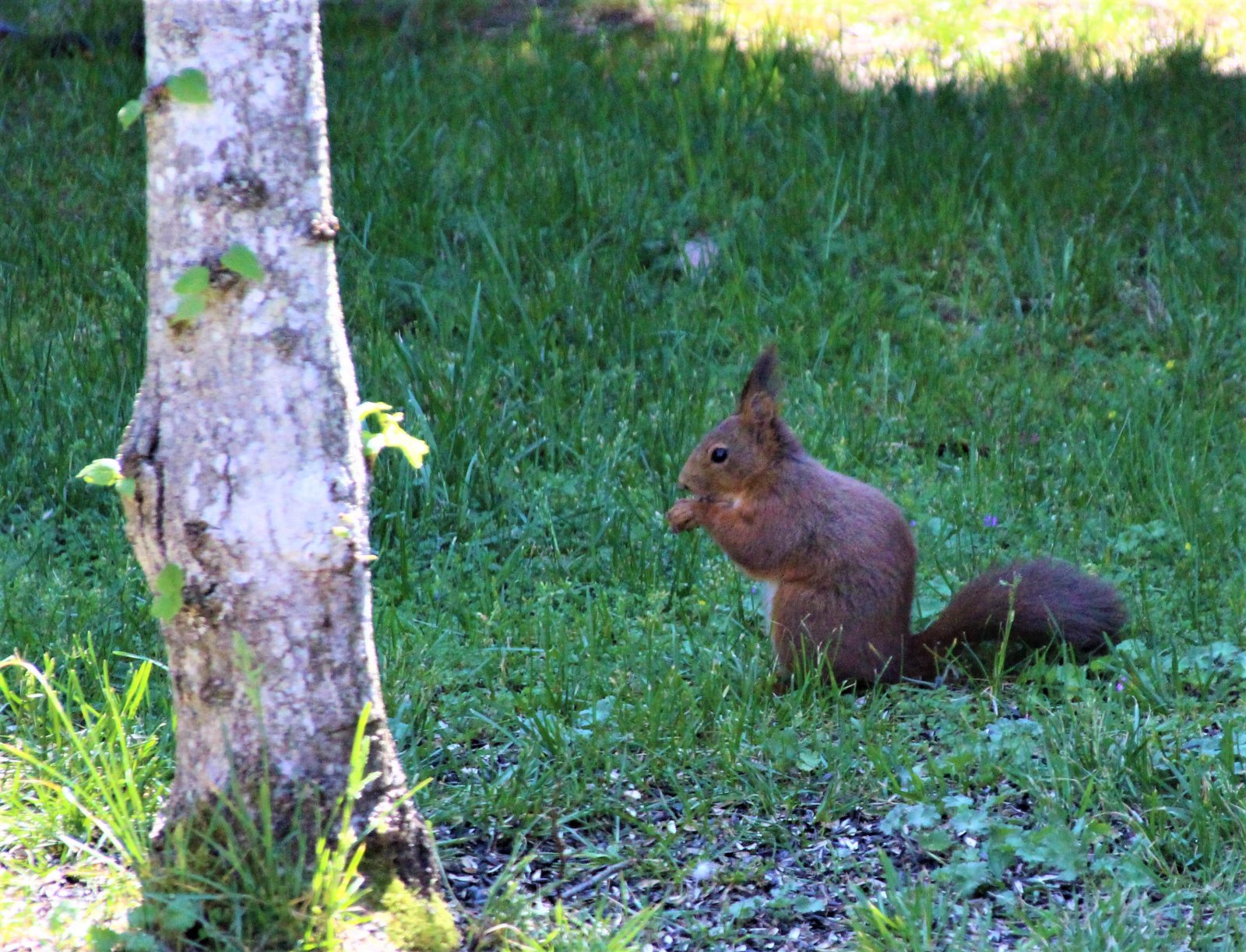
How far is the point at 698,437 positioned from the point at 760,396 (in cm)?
96

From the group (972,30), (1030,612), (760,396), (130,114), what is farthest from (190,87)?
(972,30)

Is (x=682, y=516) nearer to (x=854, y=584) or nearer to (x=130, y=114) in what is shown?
(x=854, y=584)

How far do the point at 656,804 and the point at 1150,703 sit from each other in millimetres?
1115

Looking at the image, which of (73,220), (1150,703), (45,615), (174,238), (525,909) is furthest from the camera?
(73,220)

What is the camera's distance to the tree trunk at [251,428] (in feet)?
7.06

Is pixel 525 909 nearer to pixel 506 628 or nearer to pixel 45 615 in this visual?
pixel 506 628

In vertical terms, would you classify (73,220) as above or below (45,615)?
above

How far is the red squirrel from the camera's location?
3.49 meters

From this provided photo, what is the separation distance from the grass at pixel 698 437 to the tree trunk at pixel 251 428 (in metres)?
0.41

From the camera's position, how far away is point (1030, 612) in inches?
136

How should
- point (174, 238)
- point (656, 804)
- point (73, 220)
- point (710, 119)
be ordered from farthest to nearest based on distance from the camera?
point (710, 119), point (73, 220), point (656, 804), point (174, 238)

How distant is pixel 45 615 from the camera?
3648mm

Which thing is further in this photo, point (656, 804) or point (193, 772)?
point (656, 804)

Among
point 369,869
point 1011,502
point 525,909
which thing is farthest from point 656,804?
point 1011,502
